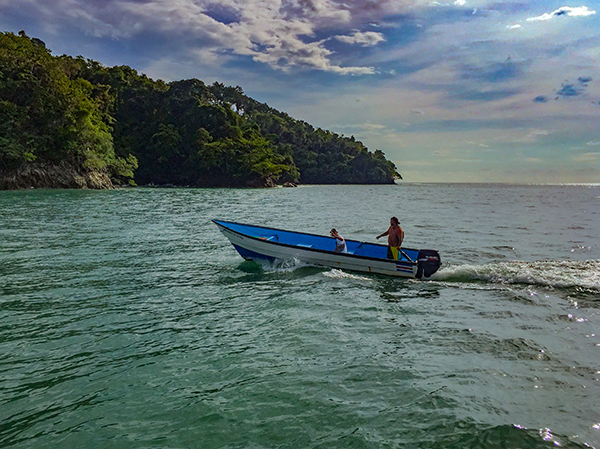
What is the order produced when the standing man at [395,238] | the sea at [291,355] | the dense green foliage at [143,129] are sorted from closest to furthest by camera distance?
the sea at [291,355] < the standing man at [395,238] < the dense green foliage at [143,129]

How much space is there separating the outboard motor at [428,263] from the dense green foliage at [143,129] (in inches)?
2121

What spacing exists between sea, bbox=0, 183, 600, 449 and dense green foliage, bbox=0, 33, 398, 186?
48.8 meters

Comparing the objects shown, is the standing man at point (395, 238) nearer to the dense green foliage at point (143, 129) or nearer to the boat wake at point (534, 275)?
the boat wake at point (534, 275)

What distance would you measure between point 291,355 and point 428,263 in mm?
6652

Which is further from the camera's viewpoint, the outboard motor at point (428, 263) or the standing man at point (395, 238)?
the standing man at point (395, 238)

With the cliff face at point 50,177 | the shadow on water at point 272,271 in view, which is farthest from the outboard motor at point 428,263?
the cliff face at point 50,177

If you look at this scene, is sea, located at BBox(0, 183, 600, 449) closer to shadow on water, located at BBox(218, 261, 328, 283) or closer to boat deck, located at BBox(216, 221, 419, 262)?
shadow on water, located at BBox(218, 261, 328, 283)

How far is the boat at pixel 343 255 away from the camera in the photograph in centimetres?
1223

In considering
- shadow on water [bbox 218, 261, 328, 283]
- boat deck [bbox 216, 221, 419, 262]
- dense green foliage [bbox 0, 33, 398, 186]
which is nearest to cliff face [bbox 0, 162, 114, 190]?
dense green foliage [bbox 0, 33, 398, 186]

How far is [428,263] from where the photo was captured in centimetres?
1212

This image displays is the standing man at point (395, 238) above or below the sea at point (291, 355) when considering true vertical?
above

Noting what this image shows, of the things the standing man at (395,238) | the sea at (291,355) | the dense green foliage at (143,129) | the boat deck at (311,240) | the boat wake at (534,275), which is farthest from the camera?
the dense green foliage at (143,129)

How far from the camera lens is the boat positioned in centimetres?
1223

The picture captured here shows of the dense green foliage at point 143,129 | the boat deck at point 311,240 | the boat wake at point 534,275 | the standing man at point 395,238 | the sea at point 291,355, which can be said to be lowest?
the sea at point 291,355
